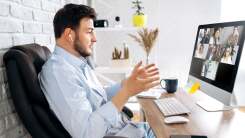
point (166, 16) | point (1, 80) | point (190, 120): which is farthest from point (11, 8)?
point (166, 16)

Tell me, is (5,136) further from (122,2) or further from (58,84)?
(122,2)

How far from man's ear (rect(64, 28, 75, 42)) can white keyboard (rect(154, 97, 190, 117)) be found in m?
0.61

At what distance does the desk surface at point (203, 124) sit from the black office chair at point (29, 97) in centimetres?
43

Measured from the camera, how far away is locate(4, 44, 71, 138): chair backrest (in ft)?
3.47

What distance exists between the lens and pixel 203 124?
1.16 metres

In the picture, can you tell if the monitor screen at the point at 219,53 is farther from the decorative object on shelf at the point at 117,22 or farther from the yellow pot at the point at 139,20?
the decorative object on shelf at the point at 117,22

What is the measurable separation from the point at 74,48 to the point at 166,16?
1871 mm

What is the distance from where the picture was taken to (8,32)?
45.6 inches

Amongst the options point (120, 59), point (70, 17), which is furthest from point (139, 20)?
point (70, 17)

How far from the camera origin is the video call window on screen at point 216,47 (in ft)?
4.18

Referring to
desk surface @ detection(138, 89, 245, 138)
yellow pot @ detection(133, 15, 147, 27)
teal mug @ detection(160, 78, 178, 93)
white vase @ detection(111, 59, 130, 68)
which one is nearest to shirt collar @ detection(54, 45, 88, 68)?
desk surface @ detection(138, 89, 245, 138)

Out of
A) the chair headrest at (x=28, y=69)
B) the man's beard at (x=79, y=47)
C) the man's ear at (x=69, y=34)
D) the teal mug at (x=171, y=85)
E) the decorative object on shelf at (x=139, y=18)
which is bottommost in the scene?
the teal mug at (x=171, y=85)

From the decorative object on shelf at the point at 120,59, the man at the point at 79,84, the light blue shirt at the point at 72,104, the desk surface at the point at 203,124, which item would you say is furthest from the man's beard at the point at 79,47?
the decorative object on shelf at the point at 120,59

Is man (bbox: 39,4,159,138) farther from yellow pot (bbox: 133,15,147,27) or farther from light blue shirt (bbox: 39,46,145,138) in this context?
yellow pot (bbox: 133,15,147,27)
